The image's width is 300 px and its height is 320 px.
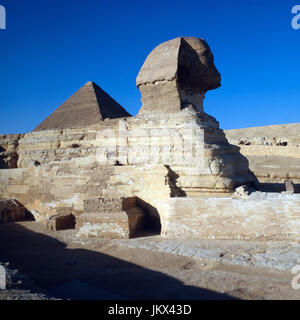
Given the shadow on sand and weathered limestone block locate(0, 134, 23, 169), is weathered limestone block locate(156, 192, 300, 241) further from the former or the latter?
weathered limestone block locate(0, 134, 23, 169)

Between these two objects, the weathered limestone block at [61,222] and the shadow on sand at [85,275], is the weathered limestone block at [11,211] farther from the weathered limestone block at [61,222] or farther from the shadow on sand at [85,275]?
the shadow on sand at [85,275]

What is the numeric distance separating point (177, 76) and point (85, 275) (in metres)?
5.57

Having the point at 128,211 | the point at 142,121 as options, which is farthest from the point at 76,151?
the point at 128,211

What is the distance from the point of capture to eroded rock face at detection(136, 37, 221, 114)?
8352 mm

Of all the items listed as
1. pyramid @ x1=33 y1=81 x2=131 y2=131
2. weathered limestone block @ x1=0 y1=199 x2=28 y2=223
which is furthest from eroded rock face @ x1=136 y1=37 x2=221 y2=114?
weathered limestone block @ x1=0 y1=199 x2=28 y2=223

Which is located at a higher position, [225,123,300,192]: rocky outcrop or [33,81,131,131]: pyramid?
[33,81,131,131]: pyramid

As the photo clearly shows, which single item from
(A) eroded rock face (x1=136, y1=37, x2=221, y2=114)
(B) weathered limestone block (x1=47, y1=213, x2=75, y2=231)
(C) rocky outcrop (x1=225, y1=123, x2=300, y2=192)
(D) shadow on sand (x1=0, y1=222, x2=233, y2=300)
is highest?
(A) eroded rock face (x1=136, y1=37, x2=221, y2=114)

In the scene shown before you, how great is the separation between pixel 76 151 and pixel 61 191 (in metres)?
1.41

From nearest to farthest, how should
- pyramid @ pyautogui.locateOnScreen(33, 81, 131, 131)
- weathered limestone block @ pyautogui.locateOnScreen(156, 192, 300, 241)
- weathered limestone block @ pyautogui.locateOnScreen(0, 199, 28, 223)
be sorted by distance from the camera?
weathered limestone block @ pyautogui.locateOnScreen(156, 192, 300, 241), weathered limestone block @ pyautogui.locateOnScreen(0, 199, 28, 223), pyramid @ pyautogui.locateOnScreen(33, 81, 131, 131)

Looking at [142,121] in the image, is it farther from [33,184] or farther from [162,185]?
[33,184]

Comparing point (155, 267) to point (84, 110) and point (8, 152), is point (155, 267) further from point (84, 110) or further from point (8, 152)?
point (84, 110)

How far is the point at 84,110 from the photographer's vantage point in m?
14.4

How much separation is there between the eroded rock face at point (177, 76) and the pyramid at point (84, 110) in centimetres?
505

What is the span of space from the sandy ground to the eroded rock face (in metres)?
3.89
